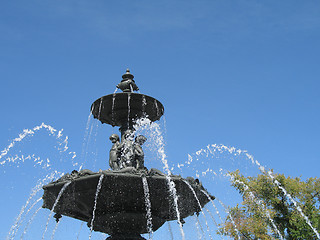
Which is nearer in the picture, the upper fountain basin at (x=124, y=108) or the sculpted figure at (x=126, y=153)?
the sculpted figure at (x=126, y=153)

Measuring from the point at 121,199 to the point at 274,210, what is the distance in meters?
19.3

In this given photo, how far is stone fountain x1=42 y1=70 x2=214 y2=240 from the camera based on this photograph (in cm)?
803

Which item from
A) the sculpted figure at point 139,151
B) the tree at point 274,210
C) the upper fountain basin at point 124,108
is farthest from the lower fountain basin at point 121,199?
the tree at point 274,210

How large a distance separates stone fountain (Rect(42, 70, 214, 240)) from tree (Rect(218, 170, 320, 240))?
15500 millimetres

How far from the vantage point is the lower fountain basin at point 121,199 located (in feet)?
26.2

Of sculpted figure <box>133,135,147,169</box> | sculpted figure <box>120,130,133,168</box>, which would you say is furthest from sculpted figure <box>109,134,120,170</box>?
sculpted figure <box>133,135,147,169</box>

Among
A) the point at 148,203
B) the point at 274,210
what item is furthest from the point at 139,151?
the point at 274,210

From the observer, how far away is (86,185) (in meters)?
8.09

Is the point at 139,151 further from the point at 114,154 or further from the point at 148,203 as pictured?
the point at 148,203

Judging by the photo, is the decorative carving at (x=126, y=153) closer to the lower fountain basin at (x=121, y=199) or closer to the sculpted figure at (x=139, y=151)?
the sculpted figure at (x=139, y=151)

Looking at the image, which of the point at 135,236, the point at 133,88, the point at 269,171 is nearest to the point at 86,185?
the point at 135,236

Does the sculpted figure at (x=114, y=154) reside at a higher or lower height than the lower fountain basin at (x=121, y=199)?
higher

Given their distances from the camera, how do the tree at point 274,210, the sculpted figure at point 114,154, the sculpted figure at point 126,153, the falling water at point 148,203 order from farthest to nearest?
the tree at point 274,210 → the sculpted figure at point 114,154 → the sculpted figure at point 126,153 → the falling water at point 148,203

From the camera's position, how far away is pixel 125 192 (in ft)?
27.3
